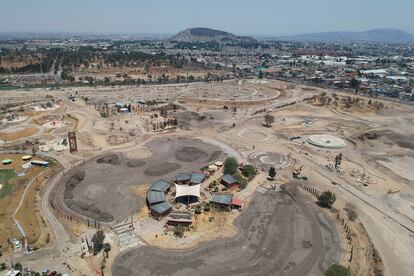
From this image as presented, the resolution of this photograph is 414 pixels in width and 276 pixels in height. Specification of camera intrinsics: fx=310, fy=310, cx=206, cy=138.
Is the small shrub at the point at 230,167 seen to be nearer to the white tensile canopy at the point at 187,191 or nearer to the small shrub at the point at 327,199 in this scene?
the white tensile canopy at the point at 187,191

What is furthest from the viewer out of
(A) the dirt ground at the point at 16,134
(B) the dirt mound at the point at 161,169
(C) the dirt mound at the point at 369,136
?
(C) the dirt mound at the point at 369,136

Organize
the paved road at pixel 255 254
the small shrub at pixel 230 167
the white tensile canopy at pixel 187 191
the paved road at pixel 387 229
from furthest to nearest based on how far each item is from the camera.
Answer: the small shrub at pixel 230 167 < the white tensile canopy at pixel 187 191 < the paved road at pixel 387 229 < the paved road at pixel 255 254

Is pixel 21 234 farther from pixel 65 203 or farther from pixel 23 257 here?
pixel 65 203

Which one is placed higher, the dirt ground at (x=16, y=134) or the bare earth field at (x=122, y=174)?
the dirt ground at (x=16, y=134)

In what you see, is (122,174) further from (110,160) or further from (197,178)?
(197,178)

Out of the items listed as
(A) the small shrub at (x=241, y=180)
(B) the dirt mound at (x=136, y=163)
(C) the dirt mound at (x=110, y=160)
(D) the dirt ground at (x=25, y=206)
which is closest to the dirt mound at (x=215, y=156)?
(A) the small shrub at (x=241, y=180)

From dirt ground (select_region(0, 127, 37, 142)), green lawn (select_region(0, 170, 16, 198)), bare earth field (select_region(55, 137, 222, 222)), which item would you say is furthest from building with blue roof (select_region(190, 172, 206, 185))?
dirt ground (select_region(0, 127, 37, 142))

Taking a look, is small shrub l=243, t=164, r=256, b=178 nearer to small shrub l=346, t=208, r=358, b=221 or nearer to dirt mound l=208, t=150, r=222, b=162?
dirt mound l=208, t=150, r=222, b=162
